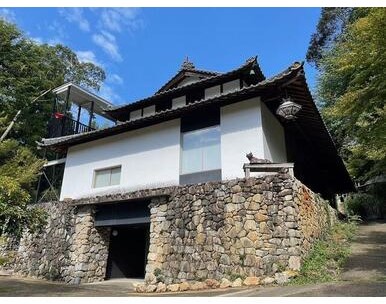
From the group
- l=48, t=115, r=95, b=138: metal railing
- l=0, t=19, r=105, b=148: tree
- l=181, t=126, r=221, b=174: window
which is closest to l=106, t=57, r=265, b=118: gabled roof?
l=181, t=126, r=221, b=174: window

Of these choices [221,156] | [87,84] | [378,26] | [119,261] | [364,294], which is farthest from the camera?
[87,84]

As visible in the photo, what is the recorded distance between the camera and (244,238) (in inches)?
368

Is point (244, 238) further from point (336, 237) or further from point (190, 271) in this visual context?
point (336, 237)

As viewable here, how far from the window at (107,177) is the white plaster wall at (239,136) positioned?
4641 mm

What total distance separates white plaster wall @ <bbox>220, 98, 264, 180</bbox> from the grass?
3.11 m

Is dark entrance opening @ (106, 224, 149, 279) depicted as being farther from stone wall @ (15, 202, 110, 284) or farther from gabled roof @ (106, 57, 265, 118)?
gabled roof @ (106, 57, 265, 118)

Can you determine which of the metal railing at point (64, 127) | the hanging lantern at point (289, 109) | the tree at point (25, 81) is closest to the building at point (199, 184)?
the hanging lantern at point (289, 109)

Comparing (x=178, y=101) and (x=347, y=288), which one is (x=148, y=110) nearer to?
(x=178, y=101)

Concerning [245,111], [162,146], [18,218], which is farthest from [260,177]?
[18,218]

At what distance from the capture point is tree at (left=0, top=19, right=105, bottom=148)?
24922 mm

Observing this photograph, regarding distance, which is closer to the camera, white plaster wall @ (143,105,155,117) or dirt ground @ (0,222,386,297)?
dirt ground @ (0,222,386,297)

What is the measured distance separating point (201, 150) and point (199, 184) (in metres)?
1.51

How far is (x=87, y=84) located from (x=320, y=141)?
2478 cm

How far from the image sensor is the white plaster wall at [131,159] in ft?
40.7
